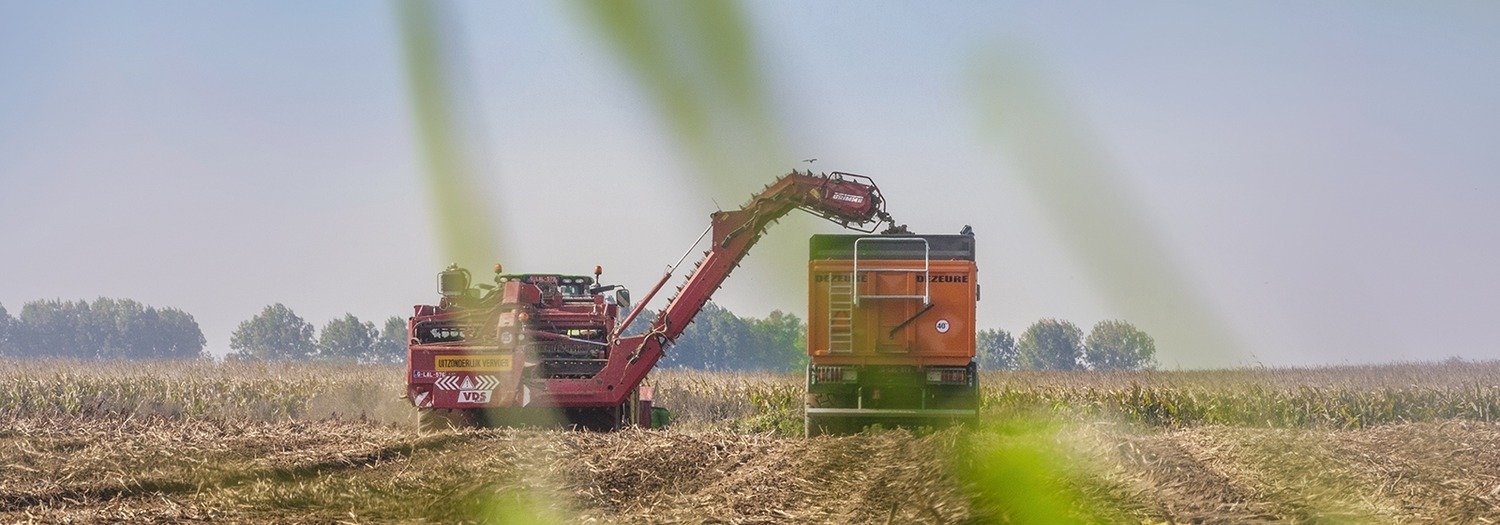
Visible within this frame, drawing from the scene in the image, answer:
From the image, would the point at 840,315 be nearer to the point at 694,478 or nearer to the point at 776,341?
the point at 694,478

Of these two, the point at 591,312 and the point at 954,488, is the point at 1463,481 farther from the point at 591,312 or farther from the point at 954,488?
the point at 591,312

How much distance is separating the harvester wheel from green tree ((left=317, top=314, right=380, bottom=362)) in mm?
49589

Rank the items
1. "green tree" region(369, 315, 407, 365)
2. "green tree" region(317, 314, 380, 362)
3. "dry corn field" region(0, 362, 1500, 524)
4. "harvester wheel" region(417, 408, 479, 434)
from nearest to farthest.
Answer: "dry corn field" region(0, 362, 1500, 524) < "harvester wheel" region(417, 408, 479, 434) < "green tree" region(369, 315, 407, 365) < "green tree" region(317, 314, 380, 362)

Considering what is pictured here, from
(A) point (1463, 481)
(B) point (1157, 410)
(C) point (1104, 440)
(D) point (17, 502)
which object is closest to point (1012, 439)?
(C) point (1104, 440)

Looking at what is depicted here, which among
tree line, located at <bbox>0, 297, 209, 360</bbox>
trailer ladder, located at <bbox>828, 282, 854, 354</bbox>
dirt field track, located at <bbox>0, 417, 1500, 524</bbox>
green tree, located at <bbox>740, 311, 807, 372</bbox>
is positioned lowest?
dirt field track, located at <bbox>0, 417, 1500, 524</bbox>

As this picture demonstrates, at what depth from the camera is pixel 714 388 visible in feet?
121

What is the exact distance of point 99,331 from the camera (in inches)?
5394

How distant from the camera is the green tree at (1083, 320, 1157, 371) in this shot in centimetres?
770

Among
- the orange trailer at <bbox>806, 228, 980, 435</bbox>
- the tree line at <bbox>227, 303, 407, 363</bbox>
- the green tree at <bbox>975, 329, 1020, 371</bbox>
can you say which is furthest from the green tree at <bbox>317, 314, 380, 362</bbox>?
the orange trailer at <bbox>806, 228, 980, 435</bbox>

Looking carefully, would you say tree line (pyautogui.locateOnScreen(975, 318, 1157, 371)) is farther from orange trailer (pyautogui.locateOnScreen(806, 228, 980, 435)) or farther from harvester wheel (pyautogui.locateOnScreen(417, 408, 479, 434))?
harvester wheel (pyautogui.locateOnScreen(417, 408, 479, 434))

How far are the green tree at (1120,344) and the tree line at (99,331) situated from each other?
12728 cm

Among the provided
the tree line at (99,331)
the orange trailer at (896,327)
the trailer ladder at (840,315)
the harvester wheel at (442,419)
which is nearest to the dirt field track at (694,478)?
the orange trailer at (896,327)

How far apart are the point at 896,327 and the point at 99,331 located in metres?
130

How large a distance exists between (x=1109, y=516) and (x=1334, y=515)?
1.68m
